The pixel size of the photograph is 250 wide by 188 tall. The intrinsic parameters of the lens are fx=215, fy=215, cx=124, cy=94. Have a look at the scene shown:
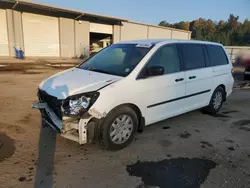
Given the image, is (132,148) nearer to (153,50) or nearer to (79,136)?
(79,136)

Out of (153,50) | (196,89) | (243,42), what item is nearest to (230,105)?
(196,89)

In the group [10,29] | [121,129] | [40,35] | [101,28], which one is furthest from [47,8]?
[121,129]

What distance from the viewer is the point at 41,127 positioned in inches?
170

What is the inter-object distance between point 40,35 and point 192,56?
70.2 feet

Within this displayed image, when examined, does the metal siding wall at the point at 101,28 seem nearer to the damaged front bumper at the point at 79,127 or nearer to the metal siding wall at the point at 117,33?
the metal siding wall at the point at 117,33

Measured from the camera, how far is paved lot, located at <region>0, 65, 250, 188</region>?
2.73 meters

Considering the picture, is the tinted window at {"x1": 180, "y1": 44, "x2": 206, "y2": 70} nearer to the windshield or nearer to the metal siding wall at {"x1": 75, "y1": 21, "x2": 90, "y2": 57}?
the windshield

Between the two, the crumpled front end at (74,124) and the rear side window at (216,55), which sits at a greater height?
the rear side window at (216,55)

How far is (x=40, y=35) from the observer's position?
22.6 m

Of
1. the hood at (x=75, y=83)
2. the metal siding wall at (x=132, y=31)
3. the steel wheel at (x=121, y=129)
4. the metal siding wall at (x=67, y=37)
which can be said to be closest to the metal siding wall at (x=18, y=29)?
the metal siding wall at (x=67, y=37)

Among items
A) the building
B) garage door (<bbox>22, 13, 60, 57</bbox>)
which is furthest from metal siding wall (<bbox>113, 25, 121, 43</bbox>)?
garage door (<bbox>22, 13, 60, 57</bbox>)

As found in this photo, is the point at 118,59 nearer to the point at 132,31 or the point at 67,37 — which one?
the point at 67,37

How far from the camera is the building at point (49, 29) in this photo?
20.4m

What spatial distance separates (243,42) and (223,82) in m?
59.5
